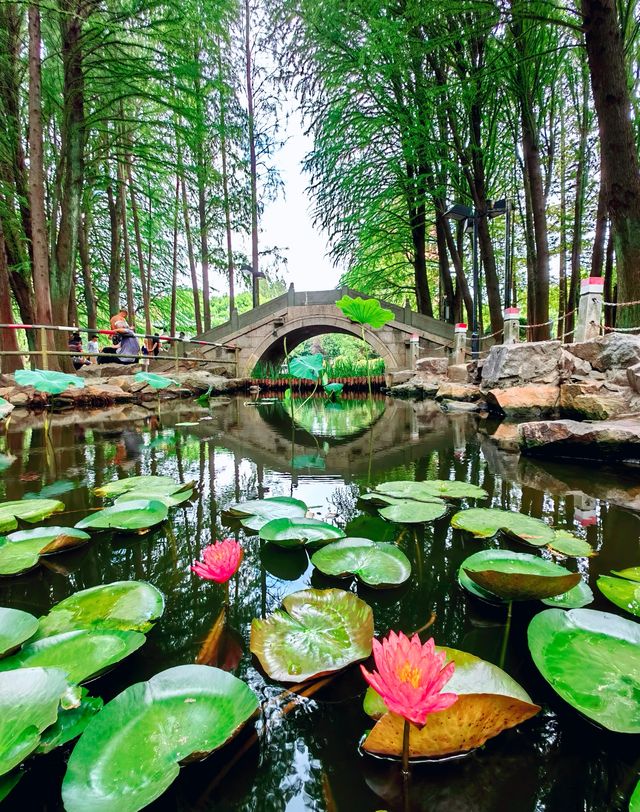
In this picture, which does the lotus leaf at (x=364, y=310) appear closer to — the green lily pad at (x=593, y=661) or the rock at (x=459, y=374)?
the green lily pad at (x=593, y=661)

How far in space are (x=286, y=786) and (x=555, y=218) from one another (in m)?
15.7

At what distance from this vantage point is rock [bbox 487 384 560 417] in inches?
144

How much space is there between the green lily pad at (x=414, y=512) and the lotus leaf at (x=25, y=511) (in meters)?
1.27

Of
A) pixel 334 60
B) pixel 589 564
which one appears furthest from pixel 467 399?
pixel 334 60

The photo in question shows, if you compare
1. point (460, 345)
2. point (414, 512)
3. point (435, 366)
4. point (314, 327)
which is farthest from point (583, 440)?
point (314, 327)

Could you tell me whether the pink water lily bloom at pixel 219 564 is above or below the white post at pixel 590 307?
below

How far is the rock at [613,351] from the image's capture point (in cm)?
340

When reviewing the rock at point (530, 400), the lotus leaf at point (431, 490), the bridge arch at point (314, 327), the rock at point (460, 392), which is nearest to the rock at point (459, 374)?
the rock at point (460, 392)

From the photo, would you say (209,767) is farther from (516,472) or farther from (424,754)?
(516,472)

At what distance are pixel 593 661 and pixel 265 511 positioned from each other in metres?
1.03

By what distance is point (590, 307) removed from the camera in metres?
4.89

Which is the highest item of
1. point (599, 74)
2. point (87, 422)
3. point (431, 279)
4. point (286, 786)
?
point (431, 279)

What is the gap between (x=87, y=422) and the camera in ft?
13.9

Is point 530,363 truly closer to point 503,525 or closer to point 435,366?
point 503,525
